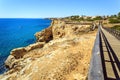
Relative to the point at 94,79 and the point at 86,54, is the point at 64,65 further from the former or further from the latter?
the point at 94,79

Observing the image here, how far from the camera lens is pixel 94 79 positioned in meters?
2.42

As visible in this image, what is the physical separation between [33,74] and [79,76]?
2211mm

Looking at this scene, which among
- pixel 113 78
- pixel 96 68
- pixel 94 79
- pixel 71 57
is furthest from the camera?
pixel 71 57

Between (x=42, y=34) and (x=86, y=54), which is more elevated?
(x=86, y=54)

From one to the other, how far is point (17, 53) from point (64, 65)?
68.2 feet

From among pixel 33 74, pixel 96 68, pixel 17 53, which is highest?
pixel 96 68

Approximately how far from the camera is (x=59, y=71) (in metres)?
7.93

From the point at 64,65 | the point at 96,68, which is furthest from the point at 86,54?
the point at 96,68

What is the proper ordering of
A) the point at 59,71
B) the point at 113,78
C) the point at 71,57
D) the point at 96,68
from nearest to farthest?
the point at 96,68 → the point at 113,78 → the point at 59,71 → the point at 71,57

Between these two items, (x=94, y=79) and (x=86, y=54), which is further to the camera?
(x=86, y=54)

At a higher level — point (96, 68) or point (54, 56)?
point (96, 68)

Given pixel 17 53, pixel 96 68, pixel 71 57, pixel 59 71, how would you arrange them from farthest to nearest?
1. pixel 17 53
2. pixel 71 57
3. pixel 59 71
4. pixel 96 68

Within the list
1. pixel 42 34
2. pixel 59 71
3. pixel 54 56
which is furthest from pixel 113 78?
pixel 42 34

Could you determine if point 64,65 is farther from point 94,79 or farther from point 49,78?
point 94,79
